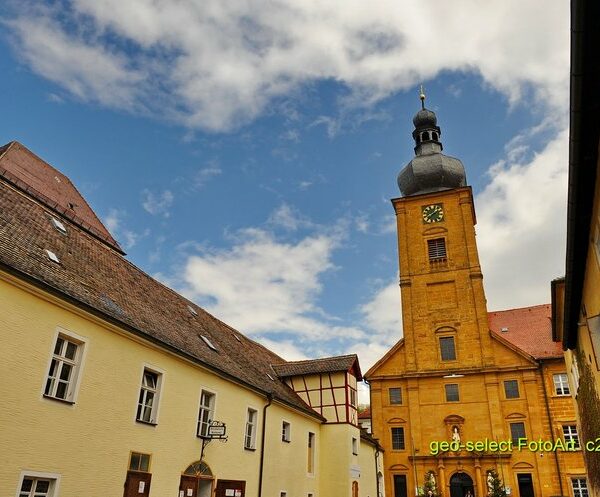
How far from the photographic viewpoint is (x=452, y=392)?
3478cm

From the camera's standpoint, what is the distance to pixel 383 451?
34.2 metres

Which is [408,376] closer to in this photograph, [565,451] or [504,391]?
[504,391]

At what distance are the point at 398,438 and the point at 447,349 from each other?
701 cm

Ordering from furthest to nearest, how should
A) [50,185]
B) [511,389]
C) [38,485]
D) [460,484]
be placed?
1. [511,389]
2. [460,484]
3. [50,185]
4. [38,485]

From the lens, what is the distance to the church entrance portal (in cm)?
3219

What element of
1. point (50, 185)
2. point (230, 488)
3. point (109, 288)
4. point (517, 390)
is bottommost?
point (230, 488)

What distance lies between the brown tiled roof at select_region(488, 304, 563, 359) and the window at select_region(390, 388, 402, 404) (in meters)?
8.10

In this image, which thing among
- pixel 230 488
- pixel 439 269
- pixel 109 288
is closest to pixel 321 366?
pixel 230 488

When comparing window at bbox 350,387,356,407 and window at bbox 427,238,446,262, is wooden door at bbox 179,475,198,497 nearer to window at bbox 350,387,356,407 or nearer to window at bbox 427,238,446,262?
window at bbox 350,387,356,407

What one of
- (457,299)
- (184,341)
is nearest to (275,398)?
(184,341)

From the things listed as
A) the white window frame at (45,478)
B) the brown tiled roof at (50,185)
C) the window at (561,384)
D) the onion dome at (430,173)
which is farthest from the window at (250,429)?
the onion dome at (430,173)

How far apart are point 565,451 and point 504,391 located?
4780 mm

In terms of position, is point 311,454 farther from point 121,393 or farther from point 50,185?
point 50,185

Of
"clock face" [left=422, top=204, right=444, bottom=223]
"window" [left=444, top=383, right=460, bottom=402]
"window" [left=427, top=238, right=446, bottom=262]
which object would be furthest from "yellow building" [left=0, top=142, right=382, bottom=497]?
"clock face" [left=422, top=204, right=444, bottom=223]
